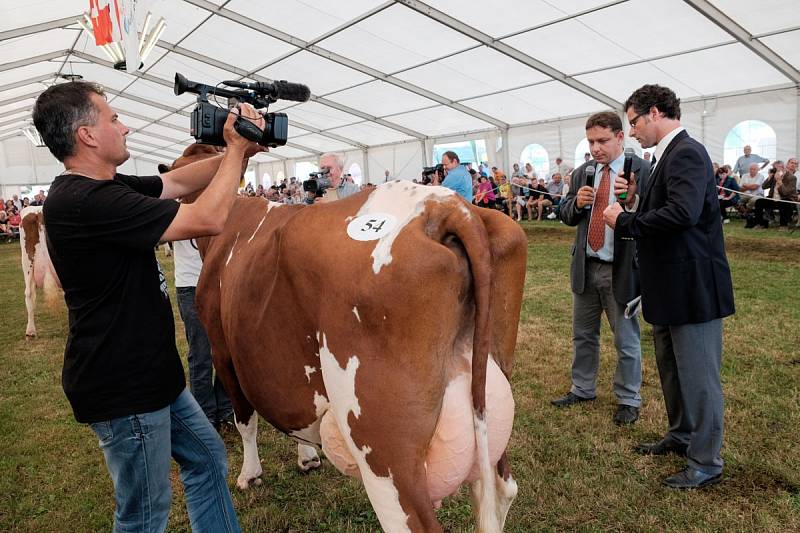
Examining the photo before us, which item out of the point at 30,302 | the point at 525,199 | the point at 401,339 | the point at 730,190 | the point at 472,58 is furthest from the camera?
the point at 525,199

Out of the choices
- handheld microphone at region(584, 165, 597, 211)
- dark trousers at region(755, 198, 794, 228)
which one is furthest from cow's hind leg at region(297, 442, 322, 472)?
dark trousers at region(755, 198, 794, 228)

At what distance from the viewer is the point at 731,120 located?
14.3 m

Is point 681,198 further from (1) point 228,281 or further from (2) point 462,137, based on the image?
(2) point 462,137

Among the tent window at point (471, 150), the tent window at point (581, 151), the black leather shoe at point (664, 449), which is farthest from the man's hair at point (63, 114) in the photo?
the tent window at point (471, 150)

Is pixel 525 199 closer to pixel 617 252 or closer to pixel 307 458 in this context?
pixel 617 252

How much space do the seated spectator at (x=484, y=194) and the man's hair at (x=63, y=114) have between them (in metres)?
15.8

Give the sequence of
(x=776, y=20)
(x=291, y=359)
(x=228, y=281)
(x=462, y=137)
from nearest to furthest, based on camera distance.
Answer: (x=291, y=359) < (x=228, y=281) < (x=776, y=20) < (x=462, y=137)

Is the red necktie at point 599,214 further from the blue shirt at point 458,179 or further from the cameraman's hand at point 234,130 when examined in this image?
the blue shirt at point 458,179

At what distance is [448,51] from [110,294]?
12841 millimetres

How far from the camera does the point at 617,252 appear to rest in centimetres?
376

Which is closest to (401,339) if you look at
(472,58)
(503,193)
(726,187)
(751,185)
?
(472,58)

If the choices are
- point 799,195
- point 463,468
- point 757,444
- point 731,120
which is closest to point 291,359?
point 463,468

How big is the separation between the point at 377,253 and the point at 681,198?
1826mm

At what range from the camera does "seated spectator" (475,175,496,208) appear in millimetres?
17406
